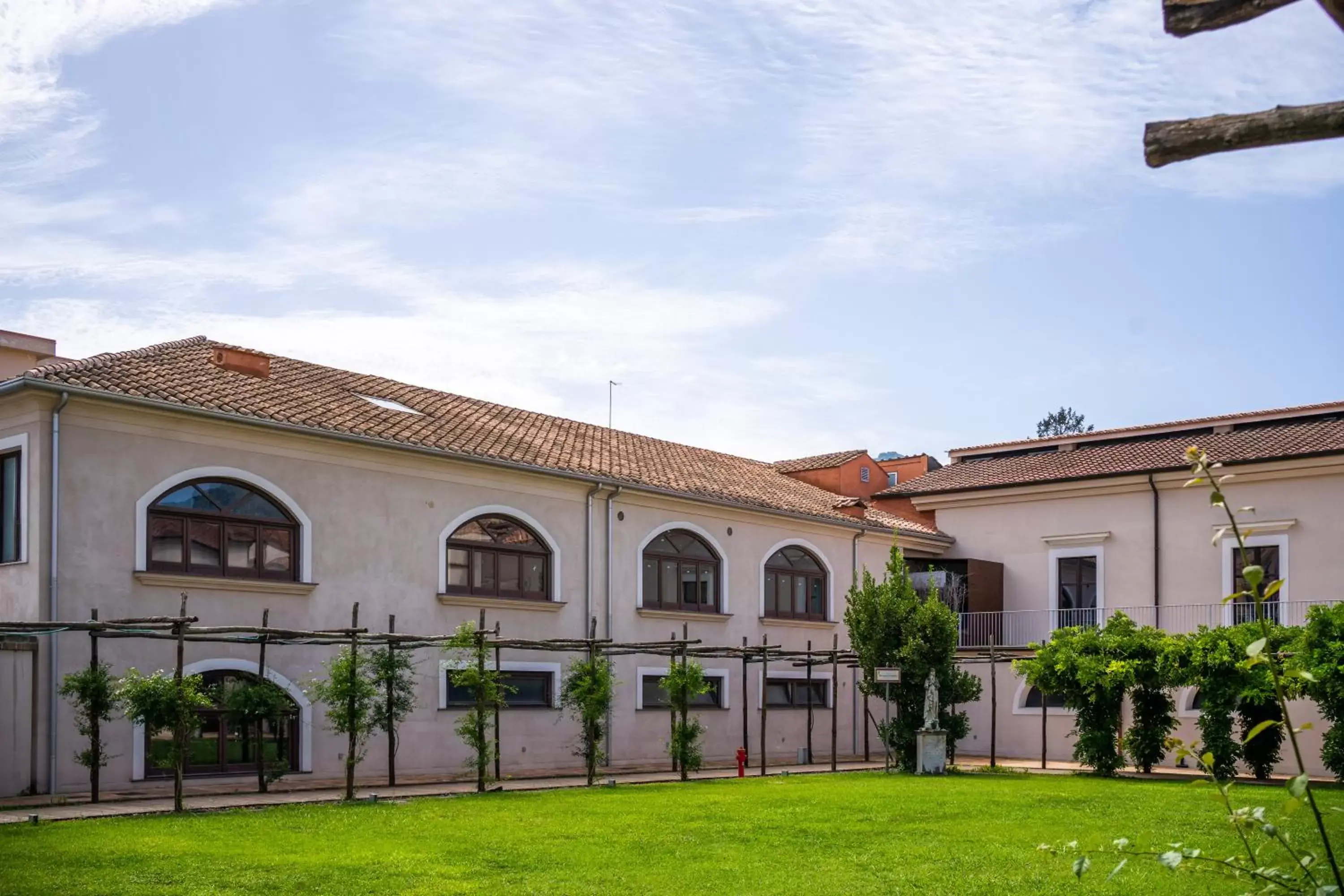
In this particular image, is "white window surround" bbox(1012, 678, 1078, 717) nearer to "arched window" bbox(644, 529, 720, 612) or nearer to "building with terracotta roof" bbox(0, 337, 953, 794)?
"building with terracotta roof" bbox(0, 337, 953, 794)

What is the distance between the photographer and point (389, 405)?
1001 inches

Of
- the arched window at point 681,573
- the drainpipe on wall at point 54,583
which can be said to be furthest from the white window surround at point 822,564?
the drainpipe on wall at point 54,583

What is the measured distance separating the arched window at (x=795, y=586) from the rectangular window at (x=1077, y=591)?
536 centimetres

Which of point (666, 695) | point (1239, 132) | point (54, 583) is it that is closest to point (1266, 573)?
point (666, 695)

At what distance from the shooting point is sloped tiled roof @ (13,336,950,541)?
797 inches

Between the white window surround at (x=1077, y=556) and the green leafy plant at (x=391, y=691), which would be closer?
the green leafy plant at (x=391, y=691)

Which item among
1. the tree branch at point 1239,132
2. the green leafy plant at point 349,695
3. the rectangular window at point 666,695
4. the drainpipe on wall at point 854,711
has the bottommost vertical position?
the drainpipe on wall at point 854,711

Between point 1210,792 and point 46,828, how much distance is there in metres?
14.9

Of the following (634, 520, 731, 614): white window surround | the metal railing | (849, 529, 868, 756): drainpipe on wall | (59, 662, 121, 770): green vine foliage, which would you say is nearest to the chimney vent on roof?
(59, 662, 121, 770): green vine foliage

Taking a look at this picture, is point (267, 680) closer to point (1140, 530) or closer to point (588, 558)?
point (588, 558)

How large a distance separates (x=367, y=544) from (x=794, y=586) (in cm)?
1111

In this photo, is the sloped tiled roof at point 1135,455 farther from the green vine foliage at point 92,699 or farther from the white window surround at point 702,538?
the green vine foliage at point 92,699

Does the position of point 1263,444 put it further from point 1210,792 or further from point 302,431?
point 302,431

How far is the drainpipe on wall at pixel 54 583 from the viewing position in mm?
17656
